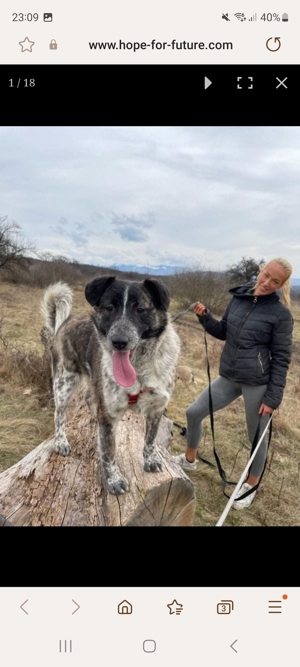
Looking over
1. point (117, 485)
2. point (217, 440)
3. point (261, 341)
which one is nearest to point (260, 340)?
point (261, 341)

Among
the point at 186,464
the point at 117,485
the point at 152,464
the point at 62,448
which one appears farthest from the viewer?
the point at 186,464

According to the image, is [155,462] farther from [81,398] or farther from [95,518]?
[81,398]

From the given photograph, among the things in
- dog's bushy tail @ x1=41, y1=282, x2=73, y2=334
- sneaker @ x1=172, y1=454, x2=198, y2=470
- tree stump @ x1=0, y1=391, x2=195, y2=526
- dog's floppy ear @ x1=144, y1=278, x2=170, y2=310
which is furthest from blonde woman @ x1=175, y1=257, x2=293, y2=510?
dog's bushy tail @ x1=41, y1=282, x2=73, y2=334

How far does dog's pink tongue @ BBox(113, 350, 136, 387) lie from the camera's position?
278cm

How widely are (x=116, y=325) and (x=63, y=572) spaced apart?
1.62 meters

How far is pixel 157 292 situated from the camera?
2.92m

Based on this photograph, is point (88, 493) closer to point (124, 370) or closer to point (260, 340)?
point (124, 370)

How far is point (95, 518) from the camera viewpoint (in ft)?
8.94

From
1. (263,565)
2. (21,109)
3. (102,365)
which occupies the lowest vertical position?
(263,565)

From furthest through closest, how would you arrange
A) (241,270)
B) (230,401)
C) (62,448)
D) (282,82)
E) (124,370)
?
1. (241,270)
2. (230,401)
3. (62,448)
4. (124,370)
5. (282,82)

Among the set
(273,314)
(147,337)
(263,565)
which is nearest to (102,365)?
(147,337)

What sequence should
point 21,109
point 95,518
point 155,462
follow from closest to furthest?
point 21,109
point 95,518
point 155,462
